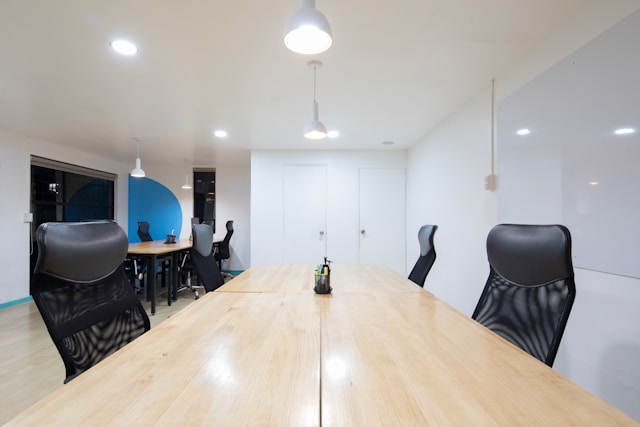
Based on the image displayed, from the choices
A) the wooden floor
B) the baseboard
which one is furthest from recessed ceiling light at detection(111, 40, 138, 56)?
the baseboard

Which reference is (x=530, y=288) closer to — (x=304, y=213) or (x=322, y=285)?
(x=322, y=285)

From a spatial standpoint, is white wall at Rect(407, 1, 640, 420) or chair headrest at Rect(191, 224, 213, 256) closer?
white wall at Rect(407, 1, 640, 420)

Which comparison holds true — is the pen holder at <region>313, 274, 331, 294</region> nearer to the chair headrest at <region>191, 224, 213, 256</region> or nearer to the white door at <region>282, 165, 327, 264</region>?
the chair headrest at <region>191, 224, 213, 256</region>

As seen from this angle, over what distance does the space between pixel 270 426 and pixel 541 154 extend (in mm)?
2313

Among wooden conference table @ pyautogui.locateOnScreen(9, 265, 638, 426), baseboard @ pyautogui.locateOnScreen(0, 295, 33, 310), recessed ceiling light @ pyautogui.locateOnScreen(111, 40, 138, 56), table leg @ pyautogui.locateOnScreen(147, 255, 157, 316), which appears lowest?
baseboard @ pyautogui.locateOnScreen(0, 295, 33, 310)

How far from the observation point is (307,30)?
125 centimetres

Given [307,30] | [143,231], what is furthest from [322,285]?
[143,231]

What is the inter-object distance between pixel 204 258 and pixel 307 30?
5.43 feet

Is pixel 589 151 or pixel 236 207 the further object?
pixel 236 207

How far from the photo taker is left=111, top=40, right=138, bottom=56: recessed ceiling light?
200 cm

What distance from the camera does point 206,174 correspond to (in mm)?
6836

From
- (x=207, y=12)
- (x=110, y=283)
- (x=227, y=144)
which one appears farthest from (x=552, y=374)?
(x=227, y=144)

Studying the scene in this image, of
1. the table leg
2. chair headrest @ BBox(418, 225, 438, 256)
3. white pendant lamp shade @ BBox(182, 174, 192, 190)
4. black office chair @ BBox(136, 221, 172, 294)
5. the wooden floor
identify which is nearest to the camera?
the wooden floor

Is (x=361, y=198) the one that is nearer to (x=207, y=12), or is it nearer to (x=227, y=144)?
(x=227, y=144)
